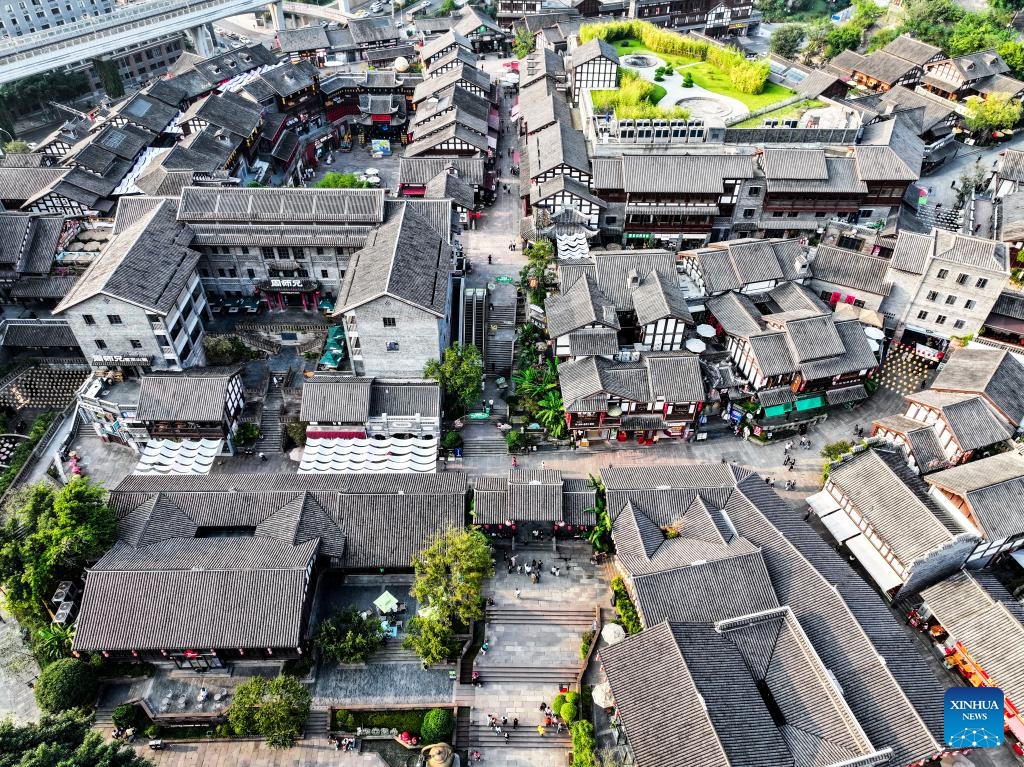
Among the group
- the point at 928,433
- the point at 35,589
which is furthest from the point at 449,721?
the point at 928,433

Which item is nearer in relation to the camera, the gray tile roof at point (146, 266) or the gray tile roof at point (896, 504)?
the gray tile roof at point (896, 504)

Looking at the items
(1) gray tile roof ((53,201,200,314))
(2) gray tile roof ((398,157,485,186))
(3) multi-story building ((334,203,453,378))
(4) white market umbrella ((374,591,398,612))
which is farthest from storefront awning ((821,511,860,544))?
(2) gray tile roof ((398,157,485,186))

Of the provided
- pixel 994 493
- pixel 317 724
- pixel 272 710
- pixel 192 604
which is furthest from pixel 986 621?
pixel 192 604

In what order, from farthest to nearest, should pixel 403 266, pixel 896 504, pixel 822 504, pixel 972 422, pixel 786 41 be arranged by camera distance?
pixel 786 41, pixel 403 266, pixel 972 422, pixel 822 504, pixel 896 504

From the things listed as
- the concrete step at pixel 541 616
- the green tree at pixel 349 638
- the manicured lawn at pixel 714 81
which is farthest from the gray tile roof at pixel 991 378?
the green tree at pixel 349 638

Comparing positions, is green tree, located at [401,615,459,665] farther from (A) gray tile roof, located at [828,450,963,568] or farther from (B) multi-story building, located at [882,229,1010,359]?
(B) multi-story building, located at [882,229,1010,359]

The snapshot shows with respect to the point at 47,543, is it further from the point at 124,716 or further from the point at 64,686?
the point at 124,716

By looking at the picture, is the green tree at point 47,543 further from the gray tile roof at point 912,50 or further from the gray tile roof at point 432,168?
the gray tile roof at point 912,50

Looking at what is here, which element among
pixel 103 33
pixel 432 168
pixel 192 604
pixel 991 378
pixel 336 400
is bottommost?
pixel 192 604
